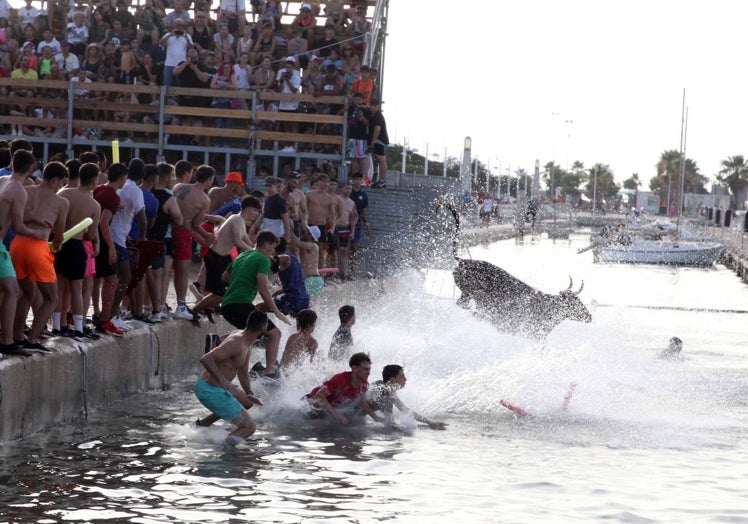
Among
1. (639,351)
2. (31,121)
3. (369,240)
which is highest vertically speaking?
(31,121)

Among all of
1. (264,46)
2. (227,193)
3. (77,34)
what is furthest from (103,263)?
(77,34)

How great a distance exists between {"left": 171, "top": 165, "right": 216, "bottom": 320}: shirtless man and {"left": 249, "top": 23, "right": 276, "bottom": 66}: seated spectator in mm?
10084

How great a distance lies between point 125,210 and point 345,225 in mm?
8585

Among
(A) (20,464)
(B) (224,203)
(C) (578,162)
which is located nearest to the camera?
(A) (20,464)

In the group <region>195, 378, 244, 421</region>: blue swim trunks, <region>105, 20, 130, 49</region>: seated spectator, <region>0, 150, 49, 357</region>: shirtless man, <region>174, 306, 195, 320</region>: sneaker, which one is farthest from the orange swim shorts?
<region>105, 20, 130, 49</region>: seated spectator

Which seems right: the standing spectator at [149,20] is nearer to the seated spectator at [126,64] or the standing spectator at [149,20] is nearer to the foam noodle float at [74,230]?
the seated spectator at [126,64]

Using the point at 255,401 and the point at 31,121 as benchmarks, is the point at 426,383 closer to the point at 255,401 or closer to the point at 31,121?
the point at 255,401

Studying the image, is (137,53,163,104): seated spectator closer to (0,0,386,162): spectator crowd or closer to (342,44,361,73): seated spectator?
(0,0,386,162): spectator crowd

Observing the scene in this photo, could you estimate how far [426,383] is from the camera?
47.4 feet

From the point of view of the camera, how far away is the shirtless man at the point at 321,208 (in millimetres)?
19203

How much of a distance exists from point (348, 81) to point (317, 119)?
3.54ft

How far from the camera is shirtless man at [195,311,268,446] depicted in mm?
10102

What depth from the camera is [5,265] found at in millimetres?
9180

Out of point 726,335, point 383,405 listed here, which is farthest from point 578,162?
point 383,405
